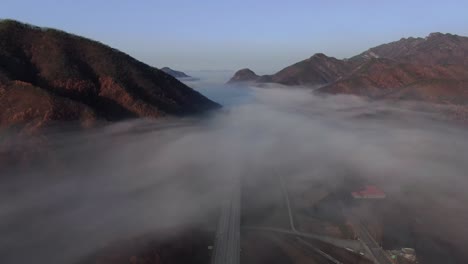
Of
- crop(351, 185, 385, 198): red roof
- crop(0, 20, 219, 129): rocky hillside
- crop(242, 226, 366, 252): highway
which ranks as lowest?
crop(242, 226, 366, 252): highway

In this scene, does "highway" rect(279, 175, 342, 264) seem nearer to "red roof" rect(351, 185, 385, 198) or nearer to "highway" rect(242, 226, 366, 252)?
"highway" rect(242, 226, 366, 252)

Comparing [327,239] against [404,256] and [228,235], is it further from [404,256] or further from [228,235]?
[228,235]

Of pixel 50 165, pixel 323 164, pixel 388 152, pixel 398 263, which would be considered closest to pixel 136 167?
pixel 50 165

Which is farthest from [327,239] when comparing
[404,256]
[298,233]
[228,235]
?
[228,235]

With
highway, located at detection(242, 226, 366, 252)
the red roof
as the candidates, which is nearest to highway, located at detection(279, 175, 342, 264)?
highway, located at detection(242, 226, 366, 252)

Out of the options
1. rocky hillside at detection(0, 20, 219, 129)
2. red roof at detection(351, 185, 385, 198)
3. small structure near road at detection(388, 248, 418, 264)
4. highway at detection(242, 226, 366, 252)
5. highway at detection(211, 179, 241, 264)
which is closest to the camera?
small structure near road at detection(388, 248, 418, 264)

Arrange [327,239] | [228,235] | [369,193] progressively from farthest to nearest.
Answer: [369,193]
[228,235]
[327,239]

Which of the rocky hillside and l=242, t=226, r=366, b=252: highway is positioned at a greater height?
the rocky hillside

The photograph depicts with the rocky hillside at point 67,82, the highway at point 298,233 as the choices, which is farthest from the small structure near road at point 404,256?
the rocky hillside at point 67,82
